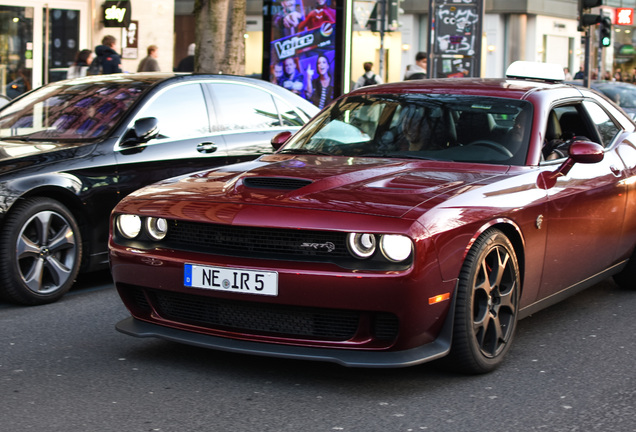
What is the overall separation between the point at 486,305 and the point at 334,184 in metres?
0.91

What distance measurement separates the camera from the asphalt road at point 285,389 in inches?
162

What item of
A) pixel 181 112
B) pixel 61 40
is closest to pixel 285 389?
pixel 181 112

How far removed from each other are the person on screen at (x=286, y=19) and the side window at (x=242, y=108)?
635 cm

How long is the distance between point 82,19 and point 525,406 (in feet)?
62.0

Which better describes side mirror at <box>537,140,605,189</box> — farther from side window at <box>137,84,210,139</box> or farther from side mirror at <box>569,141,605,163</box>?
side window at <box>137,84,210,139</box>

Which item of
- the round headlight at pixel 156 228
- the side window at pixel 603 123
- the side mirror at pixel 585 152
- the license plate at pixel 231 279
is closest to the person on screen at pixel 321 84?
the side window at pixel 603 123

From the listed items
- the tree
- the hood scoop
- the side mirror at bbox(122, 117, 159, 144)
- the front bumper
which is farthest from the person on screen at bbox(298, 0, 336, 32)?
the front bumper

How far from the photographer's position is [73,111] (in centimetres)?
757

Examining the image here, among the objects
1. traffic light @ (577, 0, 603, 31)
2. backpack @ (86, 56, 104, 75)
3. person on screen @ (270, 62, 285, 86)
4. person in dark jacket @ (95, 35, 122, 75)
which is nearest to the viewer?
person on screen @ (270, 62, 285, 86)

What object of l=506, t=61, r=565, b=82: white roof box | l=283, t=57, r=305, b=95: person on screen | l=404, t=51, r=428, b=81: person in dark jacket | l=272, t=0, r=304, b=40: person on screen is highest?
l=272, t=0, r=304, b=40: person on screen

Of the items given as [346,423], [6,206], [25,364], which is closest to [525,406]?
[346,423]

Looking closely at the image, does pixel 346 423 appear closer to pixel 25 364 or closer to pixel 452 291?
pixel 452 291

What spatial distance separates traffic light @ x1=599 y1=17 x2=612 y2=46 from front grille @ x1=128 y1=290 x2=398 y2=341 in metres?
19.2

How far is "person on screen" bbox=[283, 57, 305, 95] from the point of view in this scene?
14.8m
